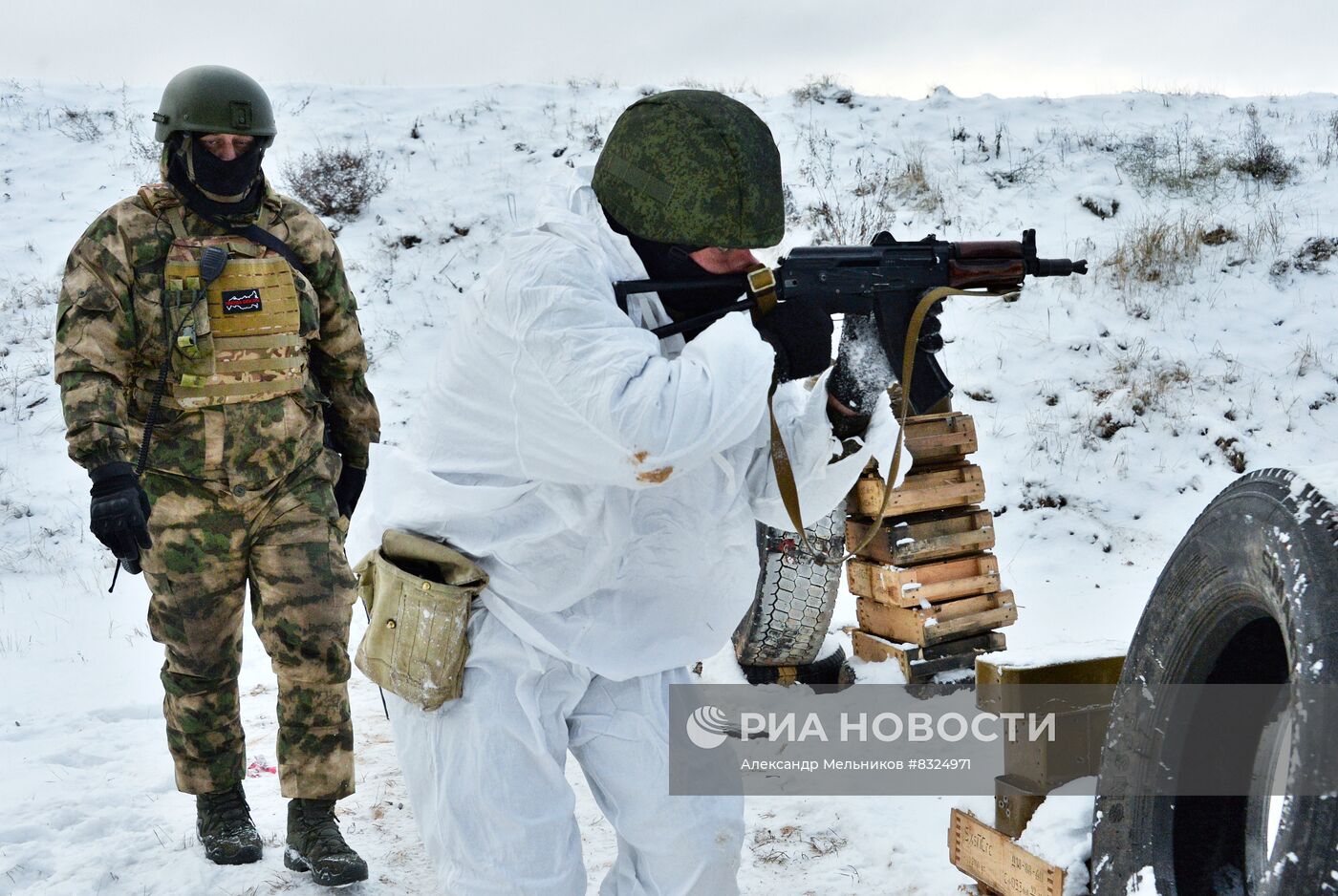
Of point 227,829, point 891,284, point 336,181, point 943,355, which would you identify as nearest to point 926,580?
point 891,284

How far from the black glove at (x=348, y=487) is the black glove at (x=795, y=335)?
228 cm

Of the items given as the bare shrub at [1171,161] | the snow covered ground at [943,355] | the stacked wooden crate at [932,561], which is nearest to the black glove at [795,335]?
the snow covered ground at [943,355]

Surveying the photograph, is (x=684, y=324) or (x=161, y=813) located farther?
(x=161, y=813)

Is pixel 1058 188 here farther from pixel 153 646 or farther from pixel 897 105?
pixel 153 646

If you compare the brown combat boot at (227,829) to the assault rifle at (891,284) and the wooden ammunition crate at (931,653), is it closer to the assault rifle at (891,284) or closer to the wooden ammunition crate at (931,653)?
the assault rifle at (891,284)

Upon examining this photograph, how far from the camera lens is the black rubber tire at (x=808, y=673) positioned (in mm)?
5141

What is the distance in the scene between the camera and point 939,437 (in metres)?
5.24

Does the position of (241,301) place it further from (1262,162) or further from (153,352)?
(1262,162)

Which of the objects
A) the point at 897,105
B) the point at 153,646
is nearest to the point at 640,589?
the point at 153,646

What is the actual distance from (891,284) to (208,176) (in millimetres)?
2396

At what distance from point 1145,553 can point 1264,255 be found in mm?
3660

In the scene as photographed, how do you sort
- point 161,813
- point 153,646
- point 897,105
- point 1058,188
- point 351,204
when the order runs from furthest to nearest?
point 897,105 → point 351,204 → point 1058,188 → point 153,646 → point 161,813

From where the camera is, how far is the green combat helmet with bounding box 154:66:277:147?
12.3 ft

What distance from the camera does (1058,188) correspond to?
10852 millimetres
